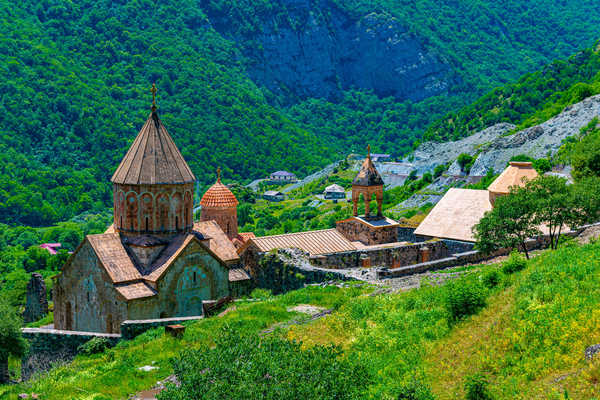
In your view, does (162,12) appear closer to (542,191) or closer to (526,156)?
(526,156)

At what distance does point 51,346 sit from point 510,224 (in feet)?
48.3

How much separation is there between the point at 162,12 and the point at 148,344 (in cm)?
10961

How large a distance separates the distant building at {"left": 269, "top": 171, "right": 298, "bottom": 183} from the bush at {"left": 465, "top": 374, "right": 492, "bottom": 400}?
9302 cm

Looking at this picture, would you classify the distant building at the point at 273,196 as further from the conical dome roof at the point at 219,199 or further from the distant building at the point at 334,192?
the conical dome roof at the point at 219,199

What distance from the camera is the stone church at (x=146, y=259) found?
1908cm

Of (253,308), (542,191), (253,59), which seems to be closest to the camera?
(253,308)

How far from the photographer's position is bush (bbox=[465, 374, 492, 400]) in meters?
8.27

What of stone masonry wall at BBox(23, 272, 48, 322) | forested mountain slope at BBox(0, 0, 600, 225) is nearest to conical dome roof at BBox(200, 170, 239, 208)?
stone masonry wall at BBox(23, 272, 48, 322)

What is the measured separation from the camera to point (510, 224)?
60.8 ft

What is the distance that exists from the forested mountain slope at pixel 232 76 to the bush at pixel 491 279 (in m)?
67.6

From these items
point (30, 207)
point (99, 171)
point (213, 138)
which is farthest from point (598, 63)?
point (30, 207)

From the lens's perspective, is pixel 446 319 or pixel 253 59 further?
pixel 253 59

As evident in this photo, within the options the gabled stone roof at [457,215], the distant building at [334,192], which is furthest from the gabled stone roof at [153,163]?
the distant building at [334,192]

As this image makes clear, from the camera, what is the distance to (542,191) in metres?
18.7
